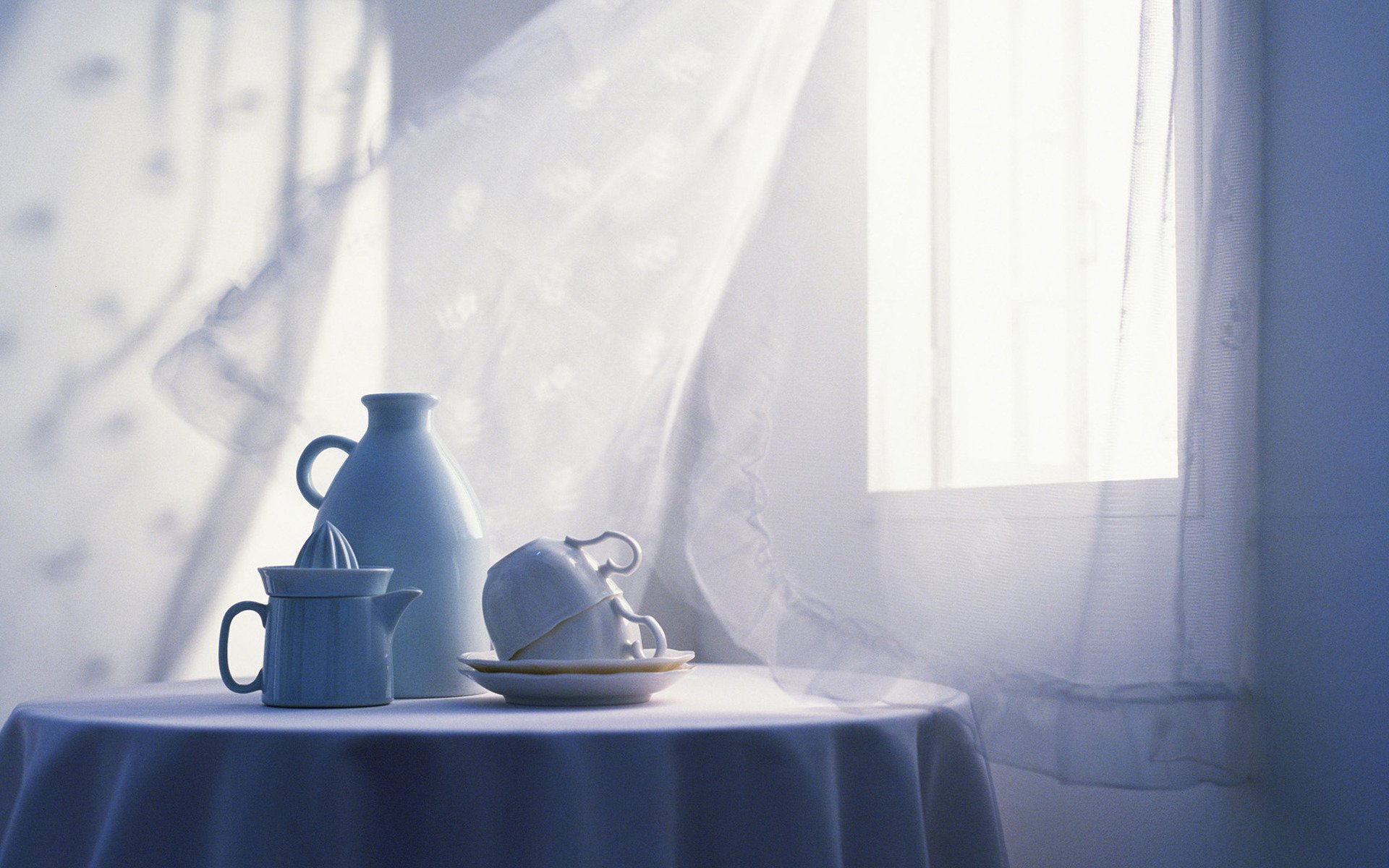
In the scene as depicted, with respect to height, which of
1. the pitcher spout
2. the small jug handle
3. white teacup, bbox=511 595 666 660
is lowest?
white teacup, bbox=511 595 666 660

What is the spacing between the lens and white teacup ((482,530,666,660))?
1039 mm

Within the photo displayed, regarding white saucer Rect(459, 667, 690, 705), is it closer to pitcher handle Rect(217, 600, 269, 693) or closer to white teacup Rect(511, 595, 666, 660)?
white teacup Rect(511, 595, 666, 660)

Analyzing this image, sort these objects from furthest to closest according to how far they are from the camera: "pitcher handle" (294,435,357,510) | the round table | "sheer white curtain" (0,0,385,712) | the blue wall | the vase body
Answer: "sheer white curtain" (0,0,385,712) < "pitcher handle" (294,435,357,510) < the vase body < the blue wall < the round table

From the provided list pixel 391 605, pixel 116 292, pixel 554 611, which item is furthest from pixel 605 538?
pixel 116 292

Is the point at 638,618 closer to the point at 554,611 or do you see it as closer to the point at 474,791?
the point at 554,611

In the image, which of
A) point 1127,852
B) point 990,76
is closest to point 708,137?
point 990,76

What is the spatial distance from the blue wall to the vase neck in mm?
775

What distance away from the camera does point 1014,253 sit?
42.6 inches

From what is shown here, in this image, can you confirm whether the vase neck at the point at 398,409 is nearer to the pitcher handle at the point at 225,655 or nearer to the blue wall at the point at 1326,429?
the pitcher handle at the point at 225,655

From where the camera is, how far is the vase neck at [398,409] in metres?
1.15

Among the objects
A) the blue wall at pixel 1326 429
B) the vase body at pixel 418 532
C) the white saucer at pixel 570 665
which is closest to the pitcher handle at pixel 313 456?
the vase body at pixel 418 532

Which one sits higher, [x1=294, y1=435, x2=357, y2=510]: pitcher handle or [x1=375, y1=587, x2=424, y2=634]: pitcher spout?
[x1=294, y1=435, x2=357, y2=510]: pitcher handle

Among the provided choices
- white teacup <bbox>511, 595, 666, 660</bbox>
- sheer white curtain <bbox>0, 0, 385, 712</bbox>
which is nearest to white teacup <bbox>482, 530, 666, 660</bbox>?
white teacup <bbox>511, 595, 666, 660</bbox>

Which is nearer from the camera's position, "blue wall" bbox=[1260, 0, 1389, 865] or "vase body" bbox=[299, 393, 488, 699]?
"blue wall" bbox=[1260, 0, 1389, 865]
